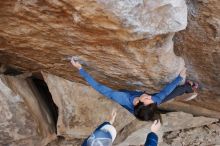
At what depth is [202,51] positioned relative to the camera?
5.10 metres

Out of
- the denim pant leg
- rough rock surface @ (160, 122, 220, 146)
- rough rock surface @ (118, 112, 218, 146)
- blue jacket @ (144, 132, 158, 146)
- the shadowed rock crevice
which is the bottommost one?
rough rock surface @ (160, 122, 220, 146)

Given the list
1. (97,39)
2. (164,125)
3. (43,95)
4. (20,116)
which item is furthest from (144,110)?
(164,125)

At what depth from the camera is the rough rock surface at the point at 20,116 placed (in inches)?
216

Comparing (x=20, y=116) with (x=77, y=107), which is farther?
(x=77, y=107)

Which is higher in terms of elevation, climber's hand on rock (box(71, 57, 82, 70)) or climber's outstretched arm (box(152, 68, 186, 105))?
climber's hand on rock (box(71, 57, 82, 70))

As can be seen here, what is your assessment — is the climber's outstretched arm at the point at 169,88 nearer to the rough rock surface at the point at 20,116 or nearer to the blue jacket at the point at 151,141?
the blue jacket at the point at 151,141

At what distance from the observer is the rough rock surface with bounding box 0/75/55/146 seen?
550 centimetres

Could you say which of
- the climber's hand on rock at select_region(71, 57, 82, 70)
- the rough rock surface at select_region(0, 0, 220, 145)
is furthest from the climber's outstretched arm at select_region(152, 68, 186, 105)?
the climber's hand on rock at select_region(71, 57, 82, 70)

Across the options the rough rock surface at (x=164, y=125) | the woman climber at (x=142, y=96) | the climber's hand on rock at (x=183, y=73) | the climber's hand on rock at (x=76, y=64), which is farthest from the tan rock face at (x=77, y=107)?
the climber's hand on rock at (x=183, y=73)

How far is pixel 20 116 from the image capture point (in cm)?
570

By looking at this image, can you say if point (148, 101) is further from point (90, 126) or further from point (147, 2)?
point (90, 126)

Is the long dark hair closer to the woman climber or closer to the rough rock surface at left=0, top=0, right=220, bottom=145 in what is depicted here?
the woman climber

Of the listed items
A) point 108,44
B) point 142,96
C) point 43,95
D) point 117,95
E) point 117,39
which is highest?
point 117,39

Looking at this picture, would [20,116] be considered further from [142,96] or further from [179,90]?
[179,90]
